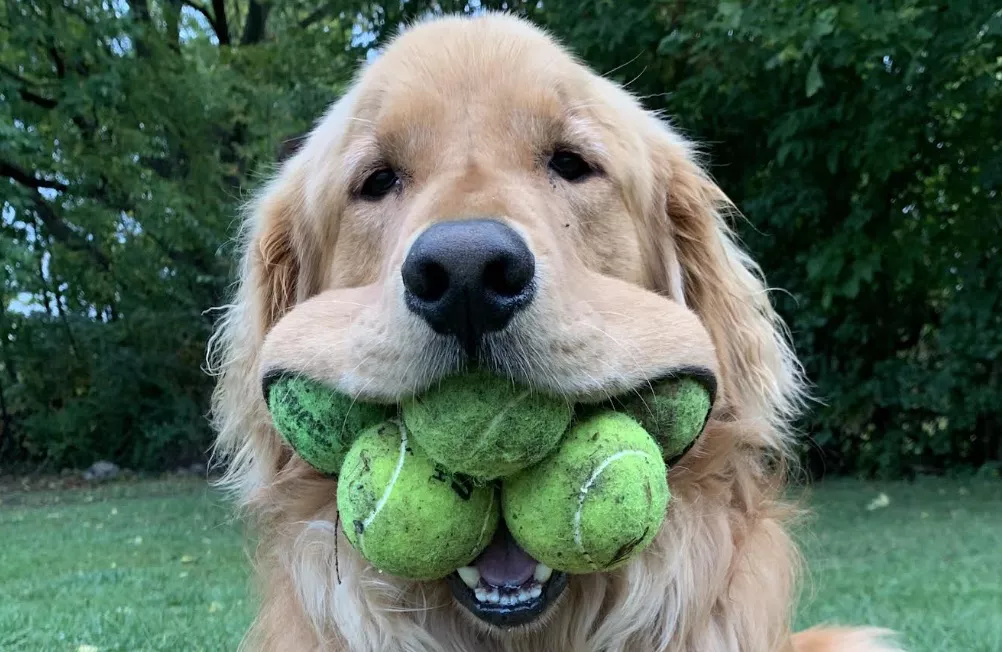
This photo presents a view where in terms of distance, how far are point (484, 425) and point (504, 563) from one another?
0.44m

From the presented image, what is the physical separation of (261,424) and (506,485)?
1.00m

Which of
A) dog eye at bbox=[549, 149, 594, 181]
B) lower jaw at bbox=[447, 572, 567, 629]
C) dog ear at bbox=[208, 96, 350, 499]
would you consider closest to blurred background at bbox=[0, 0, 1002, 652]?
dog ear at bbox=[208, 96, 350, 499]

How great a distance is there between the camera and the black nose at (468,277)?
157 cm

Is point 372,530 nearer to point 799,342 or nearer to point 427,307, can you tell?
point 427,307

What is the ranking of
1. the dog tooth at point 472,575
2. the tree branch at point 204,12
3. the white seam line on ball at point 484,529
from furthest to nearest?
the tree branch at point 204,12
the dog tooth at point 472,575
the white seam line on ball at point 484,529

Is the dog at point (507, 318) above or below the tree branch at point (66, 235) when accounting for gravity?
above

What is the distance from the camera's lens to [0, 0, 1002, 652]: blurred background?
5828mm

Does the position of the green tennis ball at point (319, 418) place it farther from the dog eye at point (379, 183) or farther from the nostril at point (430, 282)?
the dog eye at point (379, 183)

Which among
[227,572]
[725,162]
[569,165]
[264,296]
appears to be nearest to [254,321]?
[264,296]

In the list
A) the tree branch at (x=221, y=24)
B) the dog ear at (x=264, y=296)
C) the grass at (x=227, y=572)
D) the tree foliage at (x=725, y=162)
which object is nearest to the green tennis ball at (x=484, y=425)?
the dog ear at (x=264, y=296)

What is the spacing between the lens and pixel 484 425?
163 cm

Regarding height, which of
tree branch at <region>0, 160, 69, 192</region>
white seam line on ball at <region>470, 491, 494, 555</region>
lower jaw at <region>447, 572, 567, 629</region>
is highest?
white seam line on ball at <region>470, 491, 494, 555</region>

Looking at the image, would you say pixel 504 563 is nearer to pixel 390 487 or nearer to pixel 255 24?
pixel 390 487

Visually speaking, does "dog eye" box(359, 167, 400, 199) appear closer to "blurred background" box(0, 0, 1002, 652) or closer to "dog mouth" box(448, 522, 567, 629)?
"dog mouth" box(448, 522, 567, 629)
